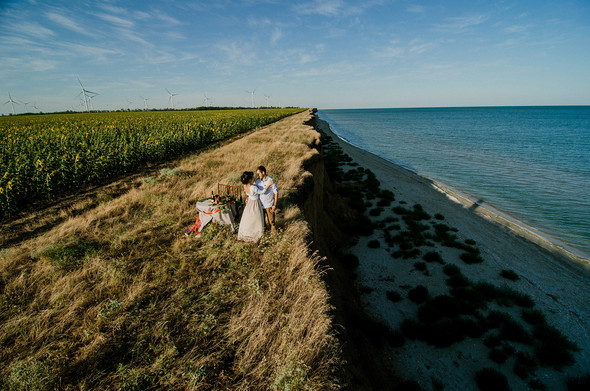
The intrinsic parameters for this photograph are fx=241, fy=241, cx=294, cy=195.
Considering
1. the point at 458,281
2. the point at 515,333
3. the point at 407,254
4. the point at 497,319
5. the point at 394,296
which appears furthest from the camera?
the point at 407,254

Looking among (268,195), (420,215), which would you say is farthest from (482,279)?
(268,195)

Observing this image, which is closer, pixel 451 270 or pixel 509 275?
pixel 509 275

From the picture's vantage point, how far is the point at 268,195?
6.16m

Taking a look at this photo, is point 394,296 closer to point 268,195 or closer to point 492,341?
point 492,341

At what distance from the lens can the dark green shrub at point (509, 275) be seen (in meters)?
9.14

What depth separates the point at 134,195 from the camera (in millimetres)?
8734

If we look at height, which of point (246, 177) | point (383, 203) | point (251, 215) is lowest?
point (383, 203)

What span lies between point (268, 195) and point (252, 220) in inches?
32.1

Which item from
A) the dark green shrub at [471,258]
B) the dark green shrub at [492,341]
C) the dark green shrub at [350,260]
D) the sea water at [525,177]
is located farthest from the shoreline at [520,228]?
the dark green shrub at [350,260]

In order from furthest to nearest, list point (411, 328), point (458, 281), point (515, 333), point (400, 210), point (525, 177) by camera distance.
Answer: point (525, 177)
point (400, 210)
point (458, 281)
point (411, 328)
point (515, 333)

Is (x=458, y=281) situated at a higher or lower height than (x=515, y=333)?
higher

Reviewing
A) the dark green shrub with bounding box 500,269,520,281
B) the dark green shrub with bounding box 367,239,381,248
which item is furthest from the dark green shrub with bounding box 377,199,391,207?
the dark green shrub with bounding box 500,269,520,281

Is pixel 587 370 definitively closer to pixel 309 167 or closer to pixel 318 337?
pixel 318 337

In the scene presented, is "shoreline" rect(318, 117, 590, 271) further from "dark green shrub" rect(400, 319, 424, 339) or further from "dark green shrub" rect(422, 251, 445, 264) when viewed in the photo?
"dark green shrub" rect(400, 319, 424, 339)
